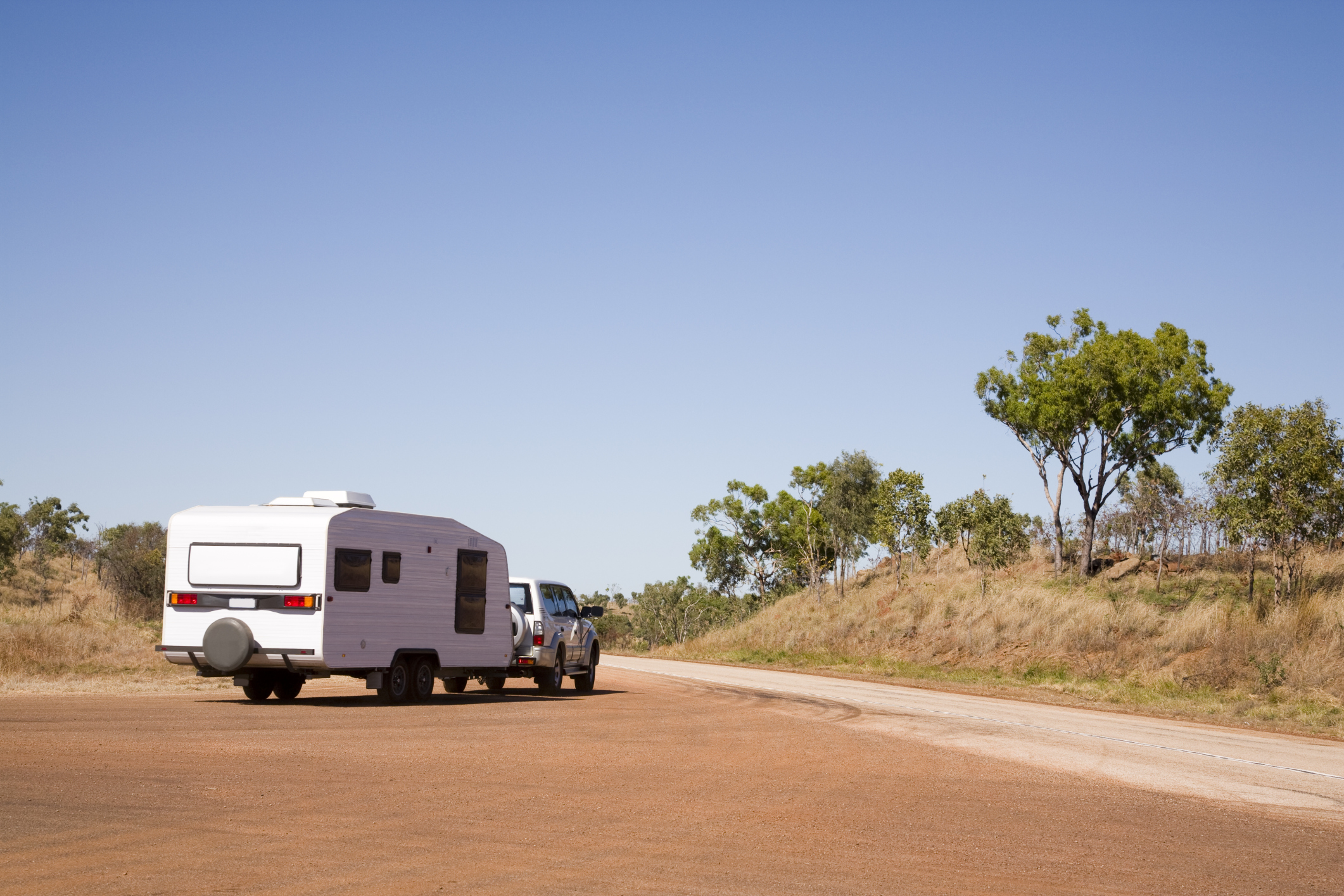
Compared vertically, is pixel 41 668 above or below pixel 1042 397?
below

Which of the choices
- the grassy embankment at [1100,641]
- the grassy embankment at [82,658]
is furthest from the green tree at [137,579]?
the grassy embankment at [1100,641]

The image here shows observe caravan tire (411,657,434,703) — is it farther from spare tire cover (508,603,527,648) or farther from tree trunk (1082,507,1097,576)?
tree trunk (1082,507,1097,576)

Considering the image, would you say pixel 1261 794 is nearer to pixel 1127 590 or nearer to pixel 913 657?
pixel 913 657

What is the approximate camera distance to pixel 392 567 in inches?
714

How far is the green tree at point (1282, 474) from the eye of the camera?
3347cm

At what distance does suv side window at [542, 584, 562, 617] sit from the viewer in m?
21.4

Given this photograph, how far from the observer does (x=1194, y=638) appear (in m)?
30.0

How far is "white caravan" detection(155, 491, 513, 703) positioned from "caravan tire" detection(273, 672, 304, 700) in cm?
10

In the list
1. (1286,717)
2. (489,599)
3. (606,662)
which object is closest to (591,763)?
(489,599)

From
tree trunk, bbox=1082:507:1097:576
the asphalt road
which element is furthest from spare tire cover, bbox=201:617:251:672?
tree trunk, bbox=1082:507:1097:576

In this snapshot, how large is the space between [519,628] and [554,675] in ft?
4.41

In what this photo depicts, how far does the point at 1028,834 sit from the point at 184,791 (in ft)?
21.3

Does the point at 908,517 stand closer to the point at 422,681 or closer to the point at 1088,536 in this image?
the point at 1088,536

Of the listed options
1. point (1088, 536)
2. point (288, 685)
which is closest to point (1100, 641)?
point (1088, 536)
